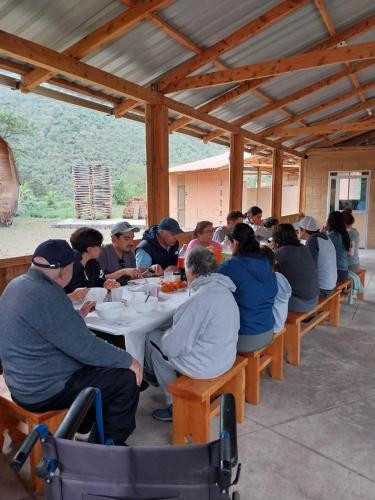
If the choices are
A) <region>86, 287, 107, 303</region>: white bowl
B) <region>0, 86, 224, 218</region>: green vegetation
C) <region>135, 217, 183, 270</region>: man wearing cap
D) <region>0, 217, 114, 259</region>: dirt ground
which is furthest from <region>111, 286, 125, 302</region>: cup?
<region>0, 86, 224, 218</region>: green vegetation

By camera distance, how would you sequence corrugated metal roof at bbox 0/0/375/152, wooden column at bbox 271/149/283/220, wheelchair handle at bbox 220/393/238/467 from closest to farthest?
wheelchair handle at bbox 220/393/238/467, corrugated metal roof at bbox 0/0/375/152, wooden column at bbox 271/149/283/220

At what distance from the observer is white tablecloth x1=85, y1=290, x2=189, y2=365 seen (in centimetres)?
212

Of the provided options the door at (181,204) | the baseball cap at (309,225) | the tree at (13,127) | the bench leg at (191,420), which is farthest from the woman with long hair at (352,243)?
the tree at (13,127)

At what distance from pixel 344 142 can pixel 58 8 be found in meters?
9.96

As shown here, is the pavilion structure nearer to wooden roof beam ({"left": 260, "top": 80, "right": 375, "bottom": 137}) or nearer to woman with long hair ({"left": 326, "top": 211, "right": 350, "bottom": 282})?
wooden roof beam ({"left": 260, "top": 80, "right": 375, "bottom": 137})

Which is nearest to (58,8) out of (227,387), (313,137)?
(227,387)

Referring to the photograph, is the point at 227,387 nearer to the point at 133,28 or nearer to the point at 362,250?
the point at 133,28

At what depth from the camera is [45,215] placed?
12.1m

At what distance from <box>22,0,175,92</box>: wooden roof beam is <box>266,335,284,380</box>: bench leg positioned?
3054 millimetres

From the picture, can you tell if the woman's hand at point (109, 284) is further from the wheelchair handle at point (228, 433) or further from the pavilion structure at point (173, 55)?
the pavilion structure at point (173, 55)

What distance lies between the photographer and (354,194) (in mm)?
11031

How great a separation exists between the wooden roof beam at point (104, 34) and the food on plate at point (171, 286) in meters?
2.33

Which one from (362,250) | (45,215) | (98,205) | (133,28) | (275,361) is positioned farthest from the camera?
(45,215)

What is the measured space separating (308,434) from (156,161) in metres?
3.82
